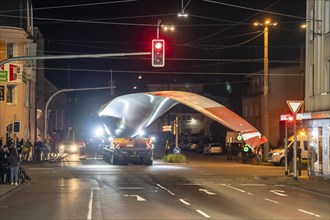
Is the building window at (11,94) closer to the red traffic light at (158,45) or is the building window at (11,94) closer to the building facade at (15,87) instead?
the building facade at (15,87)

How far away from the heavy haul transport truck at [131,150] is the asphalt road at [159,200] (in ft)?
38.1

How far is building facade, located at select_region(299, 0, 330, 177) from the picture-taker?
28.8 m

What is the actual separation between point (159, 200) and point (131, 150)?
21.4 metres

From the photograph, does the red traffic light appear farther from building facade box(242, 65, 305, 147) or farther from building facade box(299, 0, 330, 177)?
building facade box(242, 65, 305, 147)

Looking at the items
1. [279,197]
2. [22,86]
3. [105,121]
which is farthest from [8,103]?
[279,197]

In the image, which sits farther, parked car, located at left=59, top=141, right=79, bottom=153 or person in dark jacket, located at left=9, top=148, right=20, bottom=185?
parked car, located at left=59, top=141, right=79, bottom=153

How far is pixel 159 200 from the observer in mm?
18547

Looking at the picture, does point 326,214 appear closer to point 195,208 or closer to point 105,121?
point 195,208

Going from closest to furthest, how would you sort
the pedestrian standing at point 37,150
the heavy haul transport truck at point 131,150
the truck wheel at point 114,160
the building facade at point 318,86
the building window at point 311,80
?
1. the building facade at point 318,86
2. the building window at point 311,80
3. the heavy haul transport truck at point 131,150
4. the truck wheel at point 114,160
5. the pedestrian standing at point 37,150

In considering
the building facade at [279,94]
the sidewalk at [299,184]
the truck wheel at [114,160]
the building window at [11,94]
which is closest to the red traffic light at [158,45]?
the sidewalk at [299,184]

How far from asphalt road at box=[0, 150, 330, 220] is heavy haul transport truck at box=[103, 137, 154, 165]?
11.6 metres

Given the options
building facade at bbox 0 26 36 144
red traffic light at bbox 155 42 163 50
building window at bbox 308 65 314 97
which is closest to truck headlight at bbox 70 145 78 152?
building facade at bbox 0 26 36 144

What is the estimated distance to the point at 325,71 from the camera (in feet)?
95.8

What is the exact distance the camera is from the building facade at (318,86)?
2884 cm
